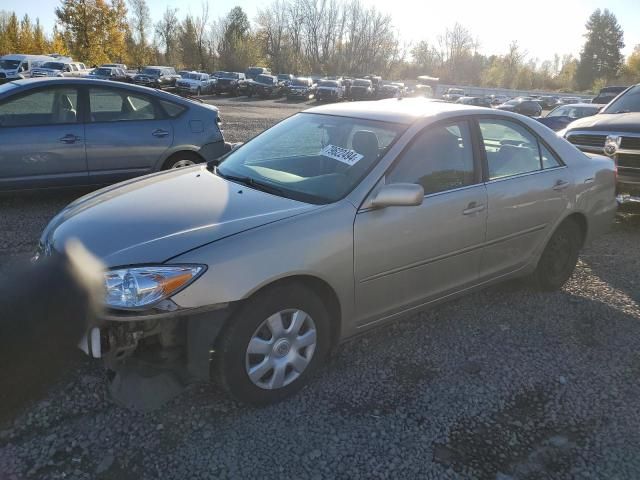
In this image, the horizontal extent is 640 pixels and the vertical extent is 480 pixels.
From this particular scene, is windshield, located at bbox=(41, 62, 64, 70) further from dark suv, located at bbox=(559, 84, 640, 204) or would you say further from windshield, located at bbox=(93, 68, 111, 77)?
dark suv, located at bbox=(559, 84, 640, 204)

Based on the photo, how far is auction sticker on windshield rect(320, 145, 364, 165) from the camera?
330 cm

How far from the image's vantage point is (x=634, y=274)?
16.7 ft

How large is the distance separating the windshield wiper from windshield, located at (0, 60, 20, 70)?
129 ft

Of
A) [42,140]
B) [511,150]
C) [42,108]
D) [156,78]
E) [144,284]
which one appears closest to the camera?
[144,284]

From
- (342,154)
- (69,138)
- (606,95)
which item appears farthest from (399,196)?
(606,95)

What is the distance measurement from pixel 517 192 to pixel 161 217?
2.49 metres

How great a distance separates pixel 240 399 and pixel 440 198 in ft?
5.64

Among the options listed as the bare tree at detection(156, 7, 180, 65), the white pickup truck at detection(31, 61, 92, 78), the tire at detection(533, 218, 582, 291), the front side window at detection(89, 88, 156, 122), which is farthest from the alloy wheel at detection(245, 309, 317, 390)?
the bare tree at detection(156, 7, 180, 65)

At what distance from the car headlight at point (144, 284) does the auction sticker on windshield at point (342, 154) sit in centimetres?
132

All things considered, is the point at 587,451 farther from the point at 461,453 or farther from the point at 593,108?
the point at 593,108

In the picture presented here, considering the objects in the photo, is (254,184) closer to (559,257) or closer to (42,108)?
(559,257)

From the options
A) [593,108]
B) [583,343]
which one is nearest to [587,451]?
[583,343]

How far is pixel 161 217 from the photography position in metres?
2.85

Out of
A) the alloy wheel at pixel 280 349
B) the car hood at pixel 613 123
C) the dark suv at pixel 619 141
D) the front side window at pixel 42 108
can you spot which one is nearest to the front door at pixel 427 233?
the alloy wheel at pixel 280 349
